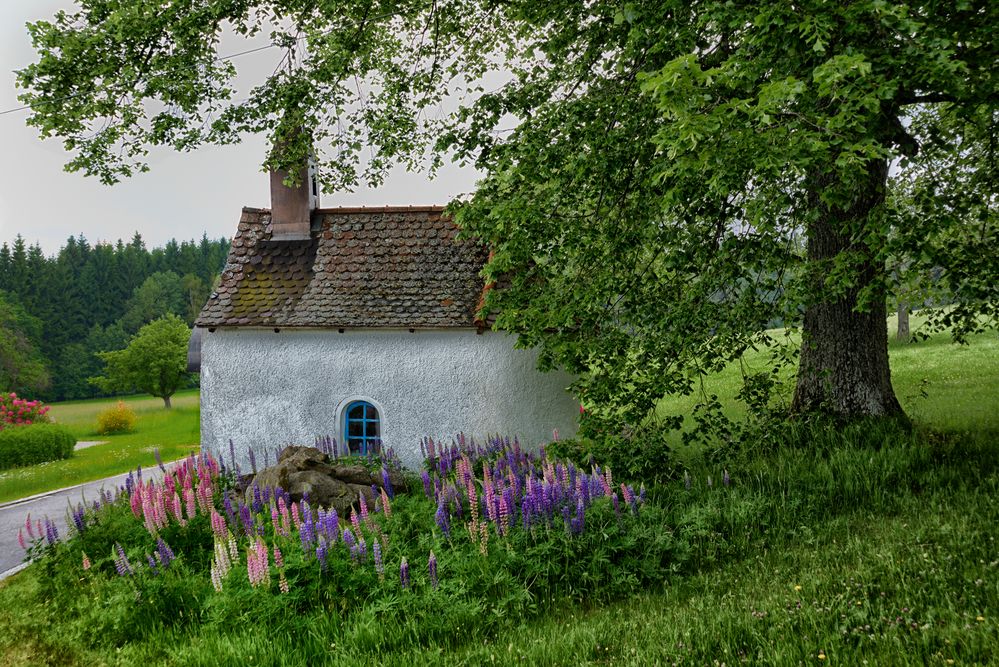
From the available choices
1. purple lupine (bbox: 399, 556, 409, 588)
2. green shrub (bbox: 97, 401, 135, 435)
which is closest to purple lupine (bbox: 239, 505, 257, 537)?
purple lupine (bbox: 399, 556, 409, 588)

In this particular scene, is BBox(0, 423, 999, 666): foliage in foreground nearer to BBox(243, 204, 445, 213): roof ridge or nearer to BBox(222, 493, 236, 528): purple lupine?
BBox(222, 493, 236, 528): purple lupine

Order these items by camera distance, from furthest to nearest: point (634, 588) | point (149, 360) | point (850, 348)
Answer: point (149, 360)
point (850, 348)
point (634, 588)

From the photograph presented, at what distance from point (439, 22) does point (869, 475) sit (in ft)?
33.9

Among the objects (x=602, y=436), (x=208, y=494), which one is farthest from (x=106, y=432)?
(x=602, y=436)

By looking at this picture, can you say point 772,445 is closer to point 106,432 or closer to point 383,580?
point 383,580

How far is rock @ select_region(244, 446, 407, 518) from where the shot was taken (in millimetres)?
9759

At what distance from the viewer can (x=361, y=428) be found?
13992mm

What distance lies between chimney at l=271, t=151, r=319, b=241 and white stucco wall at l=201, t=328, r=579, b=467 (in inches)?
107

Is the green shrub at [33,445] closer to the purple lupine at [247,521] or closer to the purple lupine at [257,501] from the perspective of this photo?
the purple lupine at [257,501]

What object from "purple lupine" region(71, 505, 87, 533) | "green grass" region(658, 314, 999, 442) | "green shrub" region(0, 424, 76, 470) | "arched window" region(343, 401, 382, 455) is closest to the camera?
"purple lupine" region(71, 505, 87, 533)

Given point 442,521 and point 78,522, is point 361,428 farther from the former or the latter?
point 442,521

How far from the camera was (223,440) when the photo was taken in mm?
14336

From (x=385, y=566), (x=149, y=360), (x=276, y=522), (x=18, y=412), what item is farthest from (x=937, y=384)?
(x=149, y=360)

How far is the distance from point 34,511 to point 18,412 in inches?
536
